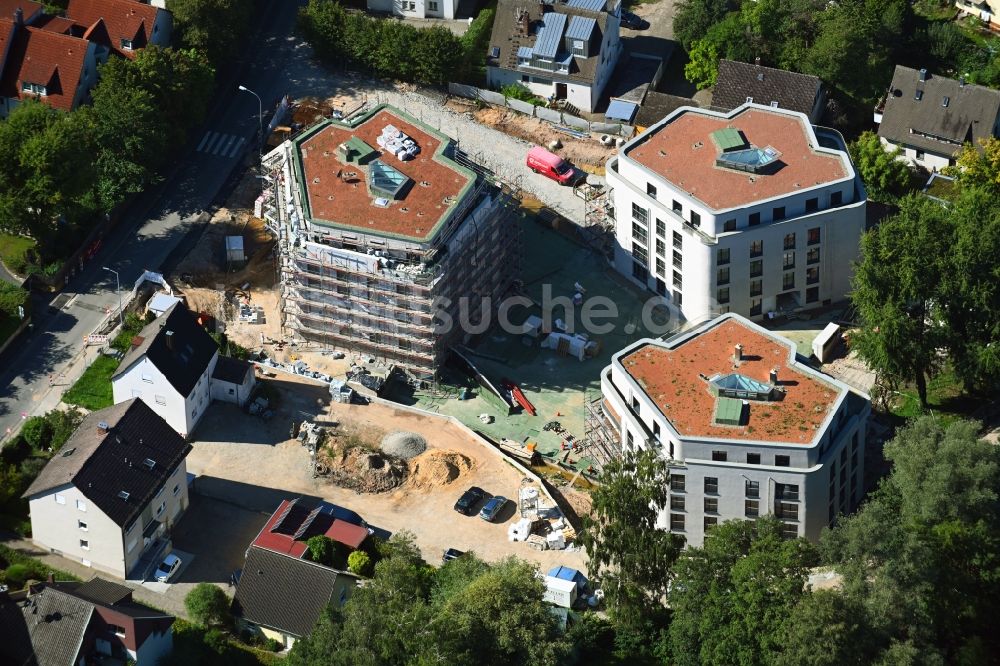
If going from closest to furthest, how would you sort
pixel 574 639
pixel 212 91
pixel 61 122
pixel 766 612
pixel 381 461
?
pixel 766 612 → pixel 574 639 → pixel 381 461 → pixel 61 122 → pixel 212 91

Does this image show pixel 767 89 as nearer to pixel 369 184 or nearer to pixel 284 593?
pixel 369 184

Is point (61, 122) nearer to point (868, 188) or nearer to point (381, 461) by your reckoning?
point (381, 461)

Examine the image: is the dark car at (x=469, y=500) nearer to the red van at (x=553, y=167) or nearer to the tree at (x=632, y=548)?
the tree at (x=632, y=548)

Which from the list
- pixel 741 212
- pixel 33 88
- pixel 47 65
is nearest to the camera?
pixel 741 212

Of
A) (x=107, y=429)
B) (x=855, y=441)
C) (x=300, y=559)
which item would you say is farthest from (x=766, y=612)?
(x=107, y=429)

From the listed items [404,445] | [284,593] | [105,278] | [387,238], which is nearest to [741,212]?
[387,238]

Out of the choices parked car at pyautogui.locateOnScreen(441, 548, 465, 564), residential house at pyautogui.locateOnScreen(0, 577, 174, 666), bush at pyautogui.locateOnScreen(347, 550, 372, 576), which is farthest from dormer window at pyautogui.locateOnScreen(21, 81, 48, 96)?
parked car at pyautogui.locateOnScreen(441, 548, 465, 564)

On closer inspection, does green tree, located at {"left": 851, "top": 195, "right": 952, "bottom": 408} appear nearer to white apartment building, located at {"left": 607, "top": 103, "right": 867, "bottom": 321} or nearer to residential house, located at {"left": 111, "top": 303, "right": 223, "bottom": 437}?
white apartment building, located at {"left": 607, "top": 103, "right": 867, "bottom": 321}
